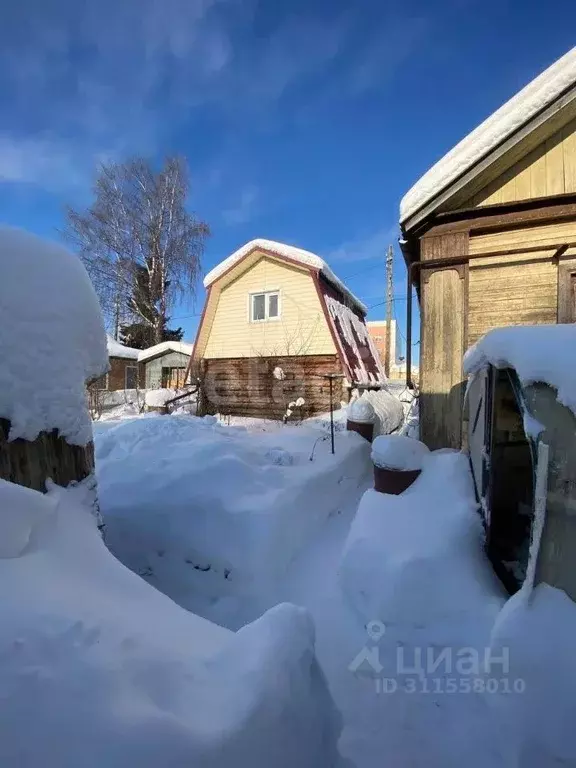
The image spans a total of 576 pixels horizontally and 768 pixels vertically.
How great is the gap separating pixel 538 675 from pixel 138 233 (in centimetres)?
1991

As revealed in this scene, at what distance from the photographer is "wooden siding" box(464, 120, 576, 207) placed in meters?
4.91

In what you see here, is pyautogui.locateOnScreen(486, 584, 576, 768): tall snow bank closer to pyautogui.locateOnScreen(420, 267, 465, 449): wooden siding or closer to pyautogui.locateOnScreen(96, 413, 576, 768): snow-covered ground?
pyautogui.locateOnScreen(96, 413, 576, 768): snow-covered ground

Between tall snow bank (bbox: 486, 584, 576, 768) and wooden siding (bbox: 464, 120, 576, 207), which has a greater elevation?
wooden siding (bbox: 464, 120, 576, 207)

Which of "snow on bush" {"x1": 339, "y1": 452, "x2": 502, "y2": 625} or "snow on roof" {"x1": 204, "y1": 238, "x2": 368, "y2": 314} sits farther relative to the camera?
"snow on roof" {"x1": 204, "y1": 238, "x2": 368, "y2": 314}

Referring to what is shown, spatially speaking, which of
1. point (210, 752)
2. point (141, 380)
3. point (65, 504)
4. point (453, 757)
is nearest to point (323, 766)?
point (210, 752)

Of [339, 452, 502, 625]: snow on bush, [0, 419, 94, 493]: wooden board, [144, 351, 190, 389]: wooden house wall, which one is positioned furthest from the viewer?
[144, 351, 190, 389]: wooden house wall

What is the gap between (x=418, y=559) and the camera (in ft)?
8.66

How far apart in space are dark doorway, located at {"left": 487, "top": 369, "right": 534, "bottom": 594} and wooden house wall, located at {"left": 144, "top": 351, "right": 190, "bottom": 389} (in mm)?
16027

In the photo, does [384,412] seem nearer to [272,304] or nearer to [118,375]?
[272,304]

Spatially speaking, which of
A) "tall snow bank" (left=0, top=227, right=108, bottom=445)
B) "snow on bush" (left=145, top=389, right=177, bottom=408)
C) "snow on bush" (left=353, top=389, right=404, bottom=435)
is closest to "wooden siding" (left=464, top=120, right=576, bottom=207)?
"snow on bush" (left=353, top=389, right=404, bottom=435)

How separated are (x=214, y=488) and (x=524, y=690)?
3261mm

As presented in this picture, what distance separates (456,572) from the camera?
8.44 feet

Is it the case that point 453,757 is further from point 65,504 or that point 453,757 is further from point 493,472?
point 65,504

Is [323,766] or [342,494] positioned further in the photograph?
[342,494]
